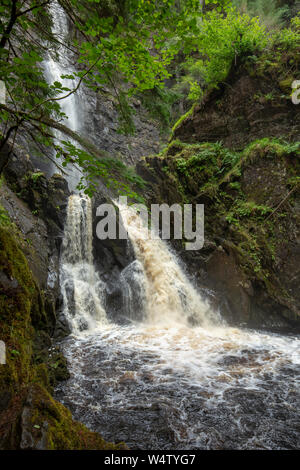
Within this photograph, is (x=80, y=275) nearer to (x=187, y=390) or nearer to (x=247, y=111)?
(x=187, y=390)

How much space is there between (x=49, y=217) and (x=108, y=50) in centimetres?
767

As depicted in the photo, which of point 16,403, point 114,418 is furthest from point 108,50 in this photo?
point 114,418

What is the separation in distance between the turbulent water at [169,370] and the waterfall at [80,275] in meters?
0.04

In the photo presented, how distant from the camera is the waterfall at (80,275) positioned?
26.4ft

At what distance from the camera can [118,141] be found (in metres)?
19.5

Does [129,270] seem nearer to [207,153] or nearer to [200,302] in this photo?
[200,302]

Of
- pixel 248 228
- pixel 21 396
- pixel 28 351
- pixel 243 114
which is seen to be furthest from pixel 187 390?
pixel 243 114

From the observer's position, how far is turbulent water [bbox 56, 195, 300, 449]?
3.40 meters

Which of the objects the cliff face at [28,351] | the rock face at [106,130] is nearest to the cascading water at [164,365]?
the cliff face at [28,351]

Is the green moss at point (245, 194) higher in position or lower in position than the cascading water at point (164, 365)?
higher

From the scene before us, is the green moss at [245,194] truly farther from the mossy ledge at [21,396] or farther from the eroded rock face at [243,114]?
the mossy ledge at [21,396]

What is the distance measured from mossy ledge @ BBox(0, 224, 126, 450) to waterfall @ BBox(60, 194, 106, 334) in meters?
4.51

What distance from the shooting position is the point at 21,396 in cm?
241

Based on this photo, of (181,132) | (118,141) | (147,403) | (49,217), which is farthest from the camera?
(118,141)
